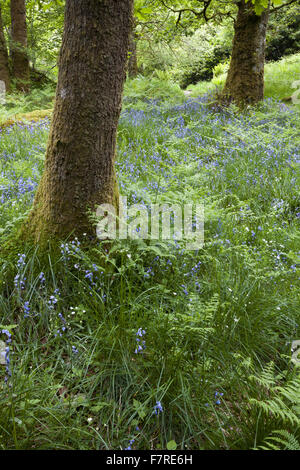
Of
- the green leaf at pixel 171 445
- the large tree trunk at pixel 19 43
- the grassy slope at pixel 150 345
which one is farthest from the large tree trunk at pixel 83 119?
the large tree trunk at pixel 19 43

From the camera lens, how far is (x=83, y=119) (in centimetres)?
235

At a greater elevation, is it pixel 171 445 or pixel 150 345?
pixel 150 345

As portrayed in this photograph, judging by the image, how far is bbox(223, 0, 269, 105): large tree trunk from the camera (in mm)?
7379

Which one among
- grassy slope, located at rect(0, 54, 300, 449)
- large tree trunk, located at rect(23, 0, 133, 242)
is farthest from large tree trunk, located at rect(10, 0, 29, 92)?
large tree trunk, located at rect(23, 0, 133, 242)

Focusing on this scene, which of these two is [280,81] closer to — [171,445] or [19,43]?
[19,43]

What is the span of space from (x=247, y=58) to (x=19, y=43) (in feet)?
25.5

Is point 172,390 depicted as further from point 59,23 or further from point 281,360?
point 59,23

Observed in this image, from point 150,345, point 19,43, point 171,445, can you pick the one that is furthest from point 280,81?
point 171,445

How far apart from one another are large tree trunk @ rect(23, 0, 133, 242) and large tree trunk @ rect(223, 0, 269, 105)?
20.5 ft

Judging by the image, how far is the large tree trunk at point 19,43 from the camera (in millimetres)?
11070

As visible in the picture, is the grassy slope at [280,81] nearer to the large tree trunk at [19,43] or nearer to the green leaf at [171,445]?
the large tree trunk at [19,43]

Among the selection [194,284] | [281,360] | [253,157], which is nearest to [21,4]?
[253,157]

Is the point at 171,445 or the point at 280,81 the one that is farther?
the point at 280,81

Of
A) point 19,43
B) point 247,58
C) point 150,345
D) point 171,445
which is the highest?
point 19,43
